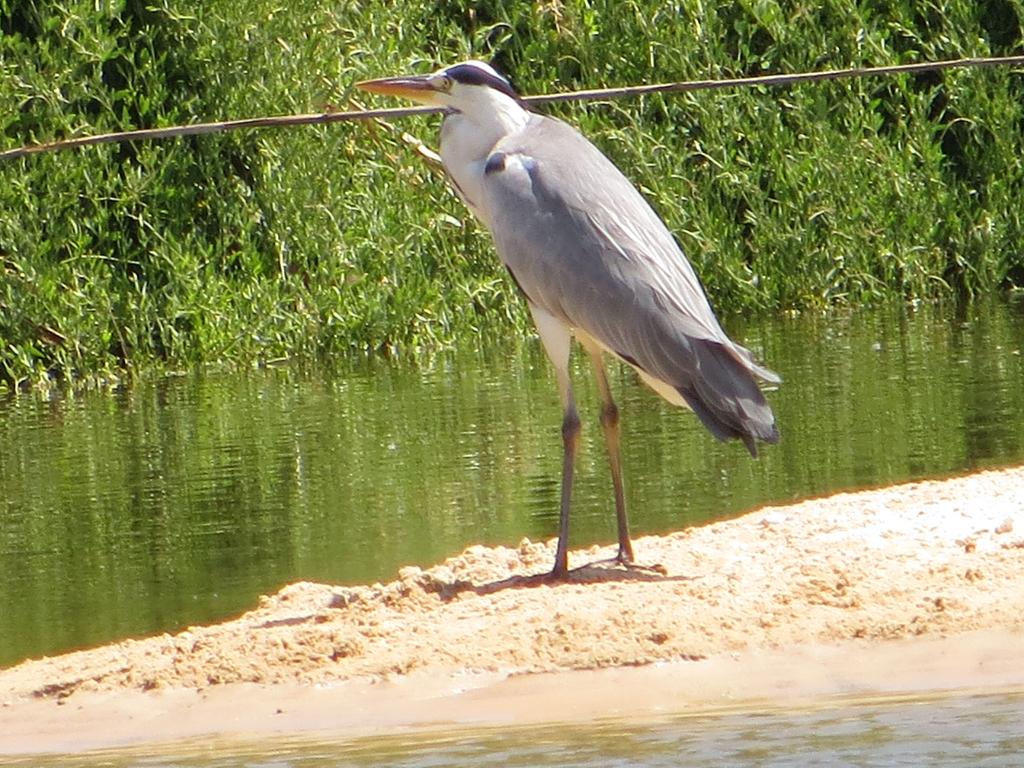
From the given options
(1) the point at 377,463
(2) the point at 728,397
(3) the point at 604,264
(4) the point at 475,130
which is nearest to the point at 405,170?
(1) the point at 377,463

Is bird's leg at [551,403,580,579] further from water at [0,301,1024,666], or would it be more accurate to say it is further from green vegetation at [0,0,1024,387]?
green vegetation at [0,0,1024,387]

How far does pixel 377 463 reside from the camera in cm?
1016

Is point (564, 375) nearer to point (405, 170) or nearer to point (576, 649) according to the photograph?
point (576, 649)

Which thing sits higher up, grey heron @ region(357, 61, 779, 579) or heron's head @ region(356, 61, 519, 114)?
heron's head @ region(356, 61, 519, 114)

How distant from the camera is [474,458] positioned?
1009cm

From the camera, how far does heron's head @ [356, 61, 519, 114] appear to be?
291 inches

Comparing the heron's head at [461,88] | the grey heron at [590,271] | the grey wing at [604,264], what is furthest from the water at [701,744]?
the heron's head at [461,88]

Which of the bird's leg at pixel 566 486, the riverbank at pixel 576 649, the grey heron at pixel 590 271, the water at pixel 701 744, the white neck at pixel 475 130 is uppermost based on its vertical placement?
the white neck at pixel 475 130

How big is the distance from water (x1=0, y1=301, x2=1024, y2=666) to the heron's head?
5.56ft

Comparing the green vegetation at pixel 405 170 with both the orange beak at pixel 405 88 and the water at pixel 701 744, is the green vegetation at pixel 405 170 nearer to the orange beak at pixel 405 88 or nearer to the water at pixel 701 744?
the orange beak at pixel 405 88

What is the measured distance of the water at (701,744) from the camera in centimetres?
517

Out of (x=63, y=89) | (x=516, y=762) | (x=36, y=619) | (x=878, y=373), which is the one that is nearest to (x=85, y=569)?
(x=36, y=619)

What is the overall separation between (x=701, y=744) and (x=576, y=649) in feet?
2.72

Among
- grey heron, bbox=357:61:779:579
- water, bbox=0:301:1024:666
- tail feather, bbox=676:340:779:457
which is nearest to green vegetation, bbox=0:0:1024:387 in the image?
water, bbox=0:301:1024:666
